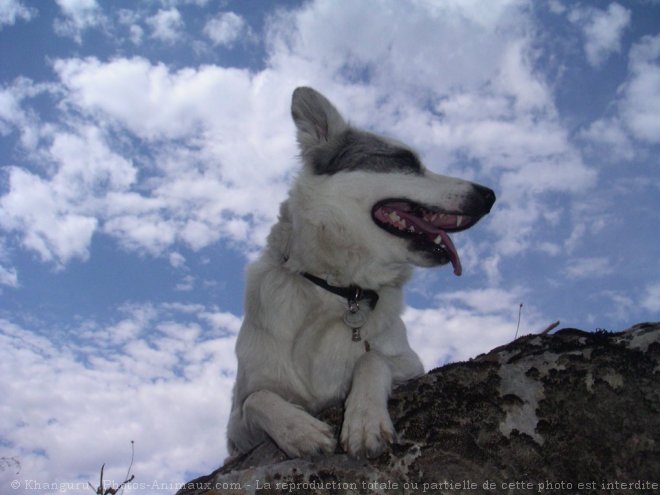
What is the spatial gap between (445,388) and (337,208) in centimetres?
251

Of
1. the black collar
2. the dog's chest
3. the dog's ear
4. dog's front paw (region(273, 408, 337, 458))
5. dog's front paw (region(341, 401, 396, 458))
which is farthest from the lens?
the dog's ear

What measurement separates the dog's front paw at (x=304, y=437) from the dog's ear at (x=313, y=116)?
328cm

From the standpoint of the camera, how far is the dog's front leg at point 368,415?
9.14 ft

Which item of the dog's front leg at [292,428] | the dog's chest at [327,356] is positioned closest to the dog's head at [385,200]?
the dog's chest at [327,356]

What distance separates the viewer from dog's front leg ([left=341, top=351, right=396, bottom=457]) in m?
2.79

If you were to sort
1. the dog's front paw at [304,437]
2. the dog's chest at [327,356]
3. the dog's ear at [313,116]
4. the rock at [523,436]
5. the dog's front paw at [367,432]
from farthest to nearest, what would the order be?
the dog's ear at [313,116] < the dog's chest at [327,356] < the dog's front paw at [304,437] < the dog's front paw at [367,432] < the rock at [523,436]

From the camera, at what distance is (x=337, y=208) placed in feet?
16.6

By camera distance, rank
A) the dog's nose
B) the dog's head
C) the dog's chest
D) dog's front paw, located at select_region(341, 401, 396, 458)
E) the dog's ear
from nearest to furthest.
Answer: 1. dog's front paw, located at select_region(341, 401, 396, 458)
2. the dog's chest
3. the dog's head
4. the dog's nose
5. the dog's ear

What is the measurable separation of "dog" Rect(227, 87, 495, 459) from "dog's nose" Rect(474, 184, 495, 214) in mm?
11

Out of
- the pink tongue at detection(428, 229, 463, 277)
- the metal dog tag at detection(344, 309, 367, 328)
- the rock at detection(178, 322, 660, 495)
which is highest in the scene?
the pink tongue at detection(428, 229, 463, 277)

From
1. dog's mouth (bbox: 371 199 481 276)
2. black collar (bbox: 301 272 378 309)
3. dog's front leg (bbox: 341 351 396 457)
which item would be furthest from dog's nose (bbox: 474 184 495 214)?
dog's front leg (bbox: 341 351 396 457)

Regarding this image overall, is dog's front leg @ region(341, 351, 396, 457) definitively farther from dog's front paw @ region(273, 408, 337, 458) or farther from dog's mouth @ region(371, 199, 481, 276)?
dog's mouth @ region(371, 199, 481, 276)

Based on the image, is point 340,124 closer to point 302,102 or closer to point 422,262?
point 302,102

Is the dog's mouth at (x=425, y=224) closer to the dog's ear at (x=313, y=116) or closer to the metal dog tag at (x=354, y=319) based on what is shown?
the metal dog tag at (x=354, y=319)
